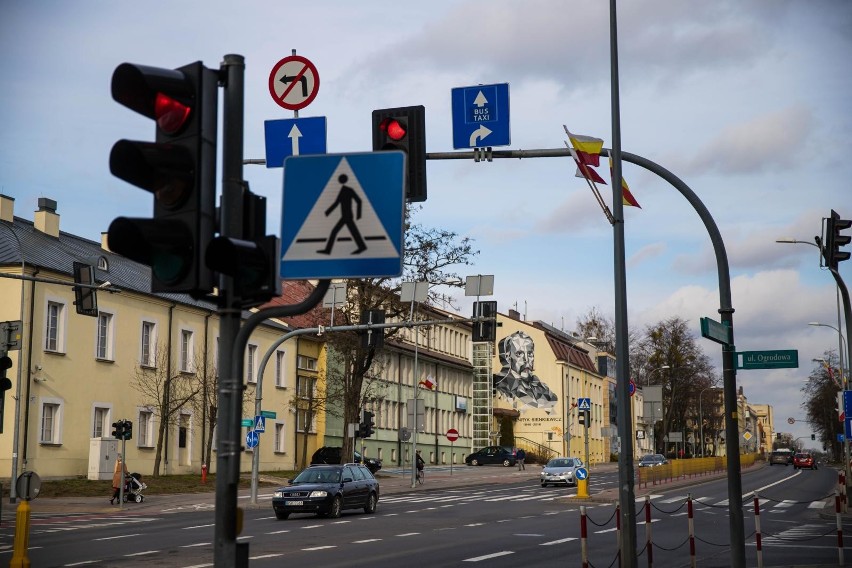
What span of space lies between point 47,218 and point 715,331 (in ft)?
138

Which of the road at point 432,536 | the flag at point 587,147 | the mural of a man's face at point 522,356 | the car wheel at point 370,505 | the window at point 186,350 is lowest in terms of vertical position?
the road at point 432,536

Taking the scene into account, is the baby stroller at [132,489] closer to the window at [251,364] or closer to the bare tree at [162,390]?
the bare tree at [162,390]

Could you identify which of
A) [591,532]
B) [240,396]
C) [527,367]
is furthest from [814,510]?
[527,367]

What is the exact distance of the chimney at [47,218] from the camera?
166 ft

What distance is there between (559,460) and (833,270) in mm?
37017

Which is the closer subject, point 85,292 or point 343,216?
point 343,216

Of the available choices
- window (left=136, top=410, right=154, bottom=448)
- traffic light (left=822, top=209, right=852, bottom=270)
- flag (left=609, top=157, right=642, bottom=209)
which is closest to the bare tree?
window (left=136, top=410, right=154, bottom=448)

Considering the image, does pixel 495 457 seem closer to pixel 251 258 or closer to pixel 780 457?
pixel 780 457

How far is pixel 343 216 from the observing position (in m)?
6.08

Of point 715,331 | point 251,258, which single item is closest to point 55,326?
point 715,331

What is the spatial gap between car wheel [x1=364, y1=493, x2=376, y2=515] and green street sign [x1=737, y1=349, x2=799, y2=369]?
20.5 m

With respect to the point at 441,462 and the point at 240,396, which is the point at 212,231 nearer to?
the point at 240,396

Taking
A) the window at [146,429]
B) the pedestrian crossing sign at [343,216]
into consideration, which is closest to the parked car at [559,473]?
the window at [146,429]

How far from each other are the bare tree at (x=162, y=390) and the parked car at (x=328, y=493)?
17.5m
